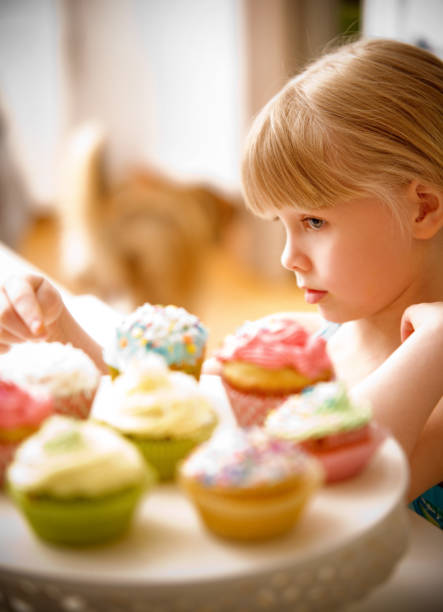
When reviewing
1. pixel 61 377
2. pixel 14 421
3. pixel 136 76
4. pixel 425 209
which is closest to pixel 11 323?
pixel 61 377

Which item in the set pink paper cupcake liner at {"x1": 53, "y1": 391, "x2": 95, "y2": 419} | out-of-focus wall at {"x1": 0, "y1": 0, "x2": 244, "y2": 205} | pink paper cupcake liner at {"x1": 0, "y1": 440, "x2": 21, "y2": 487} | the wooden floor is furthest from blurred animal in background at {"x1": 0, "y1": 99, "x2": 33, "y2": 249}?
pink paper cupcake liner at {"x1": 0, "y1": 440, "x2": 21, "y2": 487}

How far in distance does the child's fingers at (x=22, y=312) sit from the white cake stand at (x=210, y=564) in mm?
397

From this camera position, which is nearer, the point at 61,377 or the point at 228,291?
the point at 61,377

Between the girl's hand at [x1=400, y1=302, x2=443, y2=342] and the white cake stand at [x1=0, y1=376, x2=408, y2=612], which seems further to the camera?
the girl's hand at [x1=400, y1=302, x2=443, y2=342]

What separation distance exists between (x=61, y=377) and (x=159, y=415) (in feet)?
0.52

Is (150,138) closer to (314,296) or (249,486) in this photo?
(314,296)

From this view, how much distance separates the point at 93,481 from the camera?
2.21 feet

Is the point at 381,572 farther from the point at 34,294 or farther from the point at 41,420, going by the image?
the point at 34,294

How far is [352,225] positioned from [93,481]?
758mm

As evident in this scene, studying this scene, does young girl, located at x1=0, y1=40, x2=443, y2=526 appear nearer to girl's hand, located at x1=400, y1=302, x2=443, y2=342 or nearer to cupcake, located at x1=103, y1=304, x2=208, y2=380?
girl's hand, located at x1=400, y1=302, x2=443, y2=342

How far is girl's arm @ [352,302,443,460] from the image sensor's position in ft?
3.17

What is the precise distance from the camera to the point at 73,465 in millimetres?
671

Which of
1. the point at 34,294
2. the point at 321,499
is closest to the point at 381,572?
the point at 321,499

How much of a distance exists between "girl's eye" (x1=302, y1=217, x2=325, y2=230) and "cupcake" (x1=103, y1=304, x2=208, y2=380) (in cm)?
32
